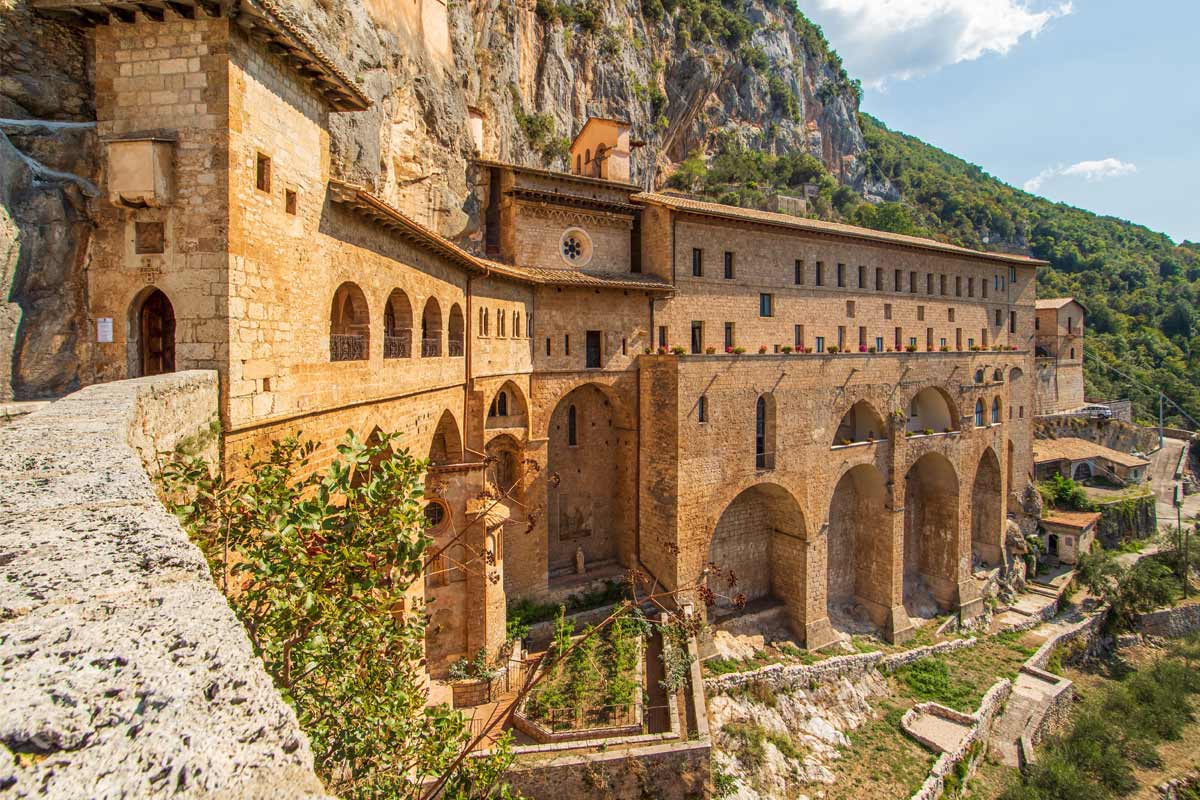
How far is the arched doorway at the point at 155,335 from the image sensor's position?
7.71 metres

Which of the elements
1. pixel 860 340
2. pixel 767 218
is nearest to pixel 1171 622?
pixel 860 340

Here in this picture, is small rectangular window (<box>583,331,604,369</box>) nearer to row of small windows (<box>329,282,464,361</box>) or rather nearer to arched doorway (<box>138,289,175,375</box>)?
row of small windows (<box>329,282,464,361</box>)

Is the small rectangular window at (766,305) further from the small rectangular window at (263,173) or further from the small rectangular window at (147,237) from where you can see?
the small rectangular window at (147,237)

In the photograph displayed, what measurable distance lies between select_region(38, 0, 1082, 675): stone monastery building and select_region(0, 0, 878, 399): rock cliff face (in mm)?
496

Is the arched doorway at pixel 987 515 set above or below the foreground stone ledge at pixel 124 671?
below

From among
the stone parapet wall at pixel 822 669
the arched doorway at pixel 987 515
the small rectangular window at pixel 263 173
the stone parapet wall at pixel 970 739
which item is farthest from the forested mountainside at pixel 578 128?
the arched doorway at pixel 987 515

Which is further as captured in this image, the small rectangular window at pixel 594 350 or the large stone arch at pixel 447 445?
the small rectangular window at pixel 594 350

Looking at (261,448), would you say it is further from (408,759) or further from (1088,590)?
(1088,590)

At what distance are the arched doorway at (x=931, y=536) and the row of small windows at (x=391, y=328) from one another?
21818mm

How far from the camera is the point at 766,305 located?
84.0 ft

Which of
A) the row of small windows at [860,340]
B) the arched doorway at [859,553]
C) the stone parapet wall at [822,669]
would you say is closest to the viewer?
the stone parapet wall at [822,669]

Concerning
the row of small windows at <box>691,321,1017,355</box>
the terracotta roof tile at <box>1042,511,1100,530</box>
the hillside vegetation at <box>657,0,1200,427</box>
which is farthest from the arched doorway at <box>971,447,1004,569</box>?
the hillside vegetation at <box>657,0,1200,427</box>

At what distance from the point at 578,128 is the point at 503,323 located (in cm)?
2391

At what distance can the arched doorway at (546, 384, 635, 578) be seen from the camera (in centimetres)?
2175
